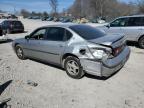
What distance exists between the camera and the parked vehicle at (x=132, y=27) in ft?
32.0

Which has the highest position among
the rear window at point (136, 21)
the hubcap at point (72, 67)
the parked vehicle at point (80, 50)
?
the rear window at point (136, 21)

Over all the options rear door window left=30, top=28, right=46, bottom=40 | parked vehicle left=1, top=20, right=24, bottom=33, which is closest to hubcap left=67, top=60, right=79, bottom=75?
rear door window left=30, top=28, right=46, bottom=40

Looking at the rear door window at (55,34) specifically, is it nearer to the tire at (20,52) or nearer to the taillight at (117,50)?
the taillight at (117,50)

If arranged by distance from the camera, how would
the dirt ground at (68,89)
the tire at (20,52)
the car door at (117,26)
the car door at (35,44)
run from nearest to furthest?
the dirt ground at (68,89) < the car door at (35,44) < the tire at (20,52) < the car door at (117,26)

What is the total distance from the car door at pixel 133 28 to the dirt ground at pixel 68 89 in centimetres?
311

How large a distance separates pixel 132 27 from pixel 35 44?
537 centimetres

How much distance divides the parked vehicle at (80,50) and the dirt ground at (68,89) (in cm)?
37

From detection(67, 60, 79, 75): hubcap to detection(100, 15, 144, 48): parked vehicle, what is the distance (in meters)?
5.27

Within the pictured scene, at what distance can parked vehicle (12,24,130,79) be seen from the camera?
5.15 m

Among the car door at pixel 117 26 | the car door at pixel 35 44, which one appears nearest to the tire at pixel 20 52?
the car door at pixel 35 44

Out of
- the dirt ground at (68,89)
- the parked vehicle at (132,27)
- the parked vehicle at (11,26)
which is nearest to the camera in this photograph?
the dirt ground at (68,89)

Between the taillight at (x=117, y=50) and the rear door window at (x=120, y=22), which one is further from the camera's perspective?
the rear door window at (x=120, y=22)

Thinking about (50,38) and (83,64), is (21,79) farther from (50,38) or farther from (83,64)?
(83,64)

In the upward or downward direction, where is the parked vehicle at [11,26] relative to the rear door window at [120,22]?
downward
